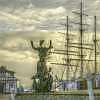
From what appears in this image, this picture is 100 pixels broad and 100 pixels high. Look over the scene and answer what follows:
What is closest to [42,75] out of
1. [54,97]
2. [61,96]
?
[54,97]

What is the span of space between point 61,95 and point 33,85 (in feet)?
36.9

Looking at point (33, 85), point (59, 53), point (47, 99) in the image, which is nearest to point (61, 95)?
point (47, 99)

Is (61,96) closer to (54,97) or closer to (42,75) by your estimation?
(54,97)

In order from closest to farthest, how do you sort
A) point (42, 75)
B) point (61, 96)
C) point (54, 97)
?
point (61, 96), point (54, 97), point (42, 75)

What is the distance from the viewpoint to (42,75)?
37.5 m

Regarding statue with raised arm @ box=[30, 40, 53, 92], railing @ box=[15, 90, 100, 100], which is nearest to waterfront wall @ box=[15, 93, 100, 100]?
railing @ box=[15, 90, 100, 100]

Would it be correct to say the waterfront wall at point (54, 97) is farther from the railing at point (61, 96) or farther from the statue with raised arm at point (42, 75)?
the statue with raised arm at point (42, 75)

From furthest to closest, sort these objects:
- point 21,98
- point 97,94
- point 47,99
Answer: point 21,98
point 47,99
point 97,94

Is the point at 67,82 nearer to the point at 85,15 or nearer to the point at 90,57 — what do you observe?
the point at 90,57

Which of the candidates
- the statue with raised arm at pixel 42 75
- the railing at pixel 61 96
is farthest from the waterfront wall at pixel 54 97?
the statue with raised arm at pixel 42 75

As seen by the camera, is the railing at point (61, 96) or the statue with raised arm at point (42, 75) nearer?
the railing at point (61, 96)

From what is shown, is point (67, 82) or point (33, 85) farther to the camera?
point (67, 82)

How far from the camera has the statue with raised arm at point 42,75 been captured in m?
37.5

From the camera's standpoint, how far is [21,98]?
111ft
